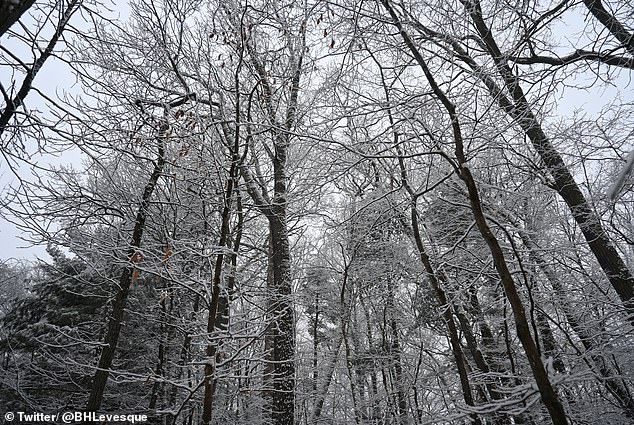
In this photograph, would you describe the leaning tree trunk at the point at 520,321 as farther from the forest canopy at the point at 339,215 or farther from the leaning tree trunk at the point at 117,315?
the leaning tree trunk at the point at 117,315

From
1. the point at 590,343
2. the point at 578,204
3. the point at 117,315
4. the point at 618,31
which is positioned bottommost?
the point at 590,343

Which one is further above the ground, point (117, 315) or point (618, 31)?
point (618, 31)

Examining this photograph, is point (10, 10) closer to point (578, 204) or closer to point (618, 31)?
point (618, 31)

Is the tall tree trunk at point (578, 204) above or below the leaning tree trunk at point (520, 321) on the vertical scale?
above

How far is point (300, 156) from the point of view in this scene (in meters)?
7.80

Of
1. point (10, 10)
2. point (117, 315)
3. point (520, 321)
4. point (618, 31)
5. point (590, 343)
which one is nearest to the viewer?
point (10, 10)

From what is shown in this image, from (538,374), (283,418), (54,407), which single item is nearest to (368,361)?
(283,418)

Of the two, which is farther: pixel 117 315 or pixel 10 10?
pixel 117 315

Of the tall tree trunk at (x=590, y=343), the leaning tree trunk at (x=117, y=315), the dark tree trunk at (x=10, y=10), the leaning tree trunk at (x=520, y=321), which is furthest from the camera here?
the leaning tree trunk at (x=117, y=315)

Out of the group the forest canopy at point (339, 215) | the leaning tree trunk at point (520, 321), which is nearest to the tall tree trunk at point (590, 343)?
the forest canopy at point (339, 215)

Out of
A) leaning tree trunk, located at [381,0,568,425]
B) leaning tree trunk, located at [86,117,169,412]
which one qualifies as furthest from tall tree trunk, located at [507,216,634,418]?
leaning tree trunk, located at [86,117,169,412]

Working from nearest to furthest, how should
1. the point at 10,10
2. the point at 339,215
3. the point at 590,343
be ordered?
the point at 10,10, the point at 590,343, the point at 339,215

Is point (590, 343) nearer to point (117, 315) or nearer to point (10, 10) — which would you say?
point (10, 10)

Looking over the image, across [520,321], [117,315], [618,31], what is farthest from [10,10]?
[117,315]
